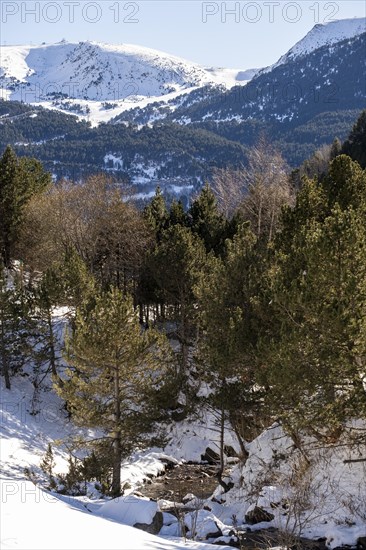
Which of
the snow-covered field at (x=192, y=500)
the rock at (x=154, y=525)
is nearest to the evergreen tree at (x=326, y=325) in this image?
the snow-covered field at (x=192, y=500)

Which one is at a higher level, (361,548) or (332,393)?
(332,393)

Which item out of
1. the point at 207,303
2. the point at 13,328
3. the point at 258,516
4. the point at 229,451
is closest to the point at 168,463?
the point at 229,451

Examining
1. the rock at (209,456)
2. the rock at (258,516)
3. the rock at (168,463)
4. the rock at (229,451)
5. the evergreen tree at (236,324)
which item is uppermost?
the evergreen tree at (236,324)

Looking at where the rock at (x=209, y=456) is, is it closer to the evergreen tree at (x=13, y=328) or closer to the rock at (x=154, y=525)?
the evergreen tree at (x=13, y=328)

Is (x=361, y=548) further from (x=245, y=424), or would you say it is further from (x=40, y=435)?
(x=40, y=435)

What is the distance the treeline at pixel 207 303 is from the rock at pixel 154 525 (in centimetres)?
484

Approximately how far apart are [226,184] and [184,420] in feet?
87.5

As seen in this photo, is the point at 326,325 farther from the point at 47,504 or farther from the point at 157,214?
the point at 157,214

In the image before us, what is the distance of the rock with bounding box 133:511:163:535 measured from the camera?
589 inches

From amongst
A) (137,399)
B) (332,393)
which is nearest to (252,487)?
(137,399)

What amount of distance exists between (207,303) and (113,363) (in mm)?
4528

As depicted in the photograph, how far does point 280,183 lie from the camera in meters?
38.7

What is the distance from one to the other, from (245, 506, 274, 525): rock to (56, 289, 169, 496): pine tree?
19.5ft

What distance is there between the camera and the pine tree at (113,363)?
1955 cm
